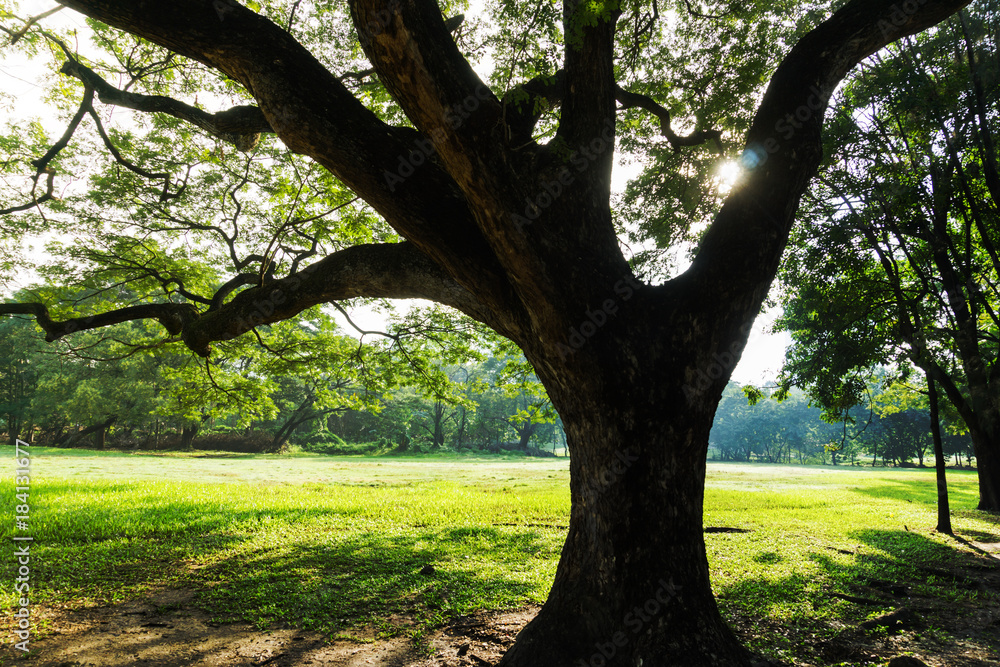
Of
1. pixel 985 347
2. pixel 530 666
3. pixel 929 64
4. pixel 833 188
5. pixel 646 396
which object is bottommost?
pixel 530 666

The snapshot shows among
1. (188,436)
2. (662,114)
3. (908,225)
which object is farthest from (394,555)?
(188,436)

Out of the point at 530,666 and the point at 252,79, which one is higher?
the point at 252,79

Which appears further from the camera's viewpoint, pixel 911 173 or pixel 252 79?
pixel 911 173

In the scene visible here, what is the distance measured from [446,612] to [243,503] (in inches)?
317

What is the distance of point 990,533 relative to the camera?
896cm

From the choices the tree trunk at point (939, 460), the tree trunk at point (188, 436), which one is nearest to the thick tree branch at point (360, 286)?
the tree trunk at point (939, 460)

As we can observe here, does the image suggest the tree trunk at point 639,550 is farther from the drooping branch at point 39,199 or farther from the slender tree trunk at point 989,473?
the slender tree trunk at point 989,473

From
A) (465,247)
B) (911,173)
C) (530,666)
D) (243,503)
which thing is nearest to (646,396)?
(465,247)

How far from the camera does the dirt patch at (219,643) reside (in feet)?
10.9

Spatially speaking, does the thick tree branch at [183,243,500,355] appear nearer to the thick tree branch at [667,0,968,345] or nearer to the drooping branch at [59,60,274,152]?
the drooping branch at [59,60,274,152]

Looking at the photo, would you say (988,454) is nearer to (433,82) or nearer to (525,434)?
(433,82)

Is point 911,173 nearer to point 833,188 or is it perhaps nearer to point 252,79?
point 833,188

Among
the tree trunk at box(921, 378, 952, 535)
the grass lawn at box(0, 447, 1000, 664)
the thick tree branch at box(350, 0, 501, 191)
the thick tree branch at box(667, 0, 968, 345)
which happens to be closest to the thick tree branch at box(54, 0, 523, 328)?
the thick tree branch at box(350, 0, 501, 191)

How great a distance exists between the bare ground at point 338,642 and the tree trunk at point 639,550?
2.51 feet
